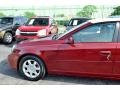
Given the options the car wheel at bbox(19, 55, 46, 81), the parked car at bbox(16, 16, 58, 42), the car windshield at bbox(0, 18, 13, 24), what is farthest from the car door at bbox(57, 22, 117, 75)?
the car windshield at bbox(0, 18, 13, 24)

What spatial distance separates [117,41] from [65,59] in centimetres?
121

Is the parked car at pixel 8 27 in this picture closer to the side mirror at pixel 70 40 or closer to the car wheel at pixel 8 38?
the car wheel at pixel 8 38

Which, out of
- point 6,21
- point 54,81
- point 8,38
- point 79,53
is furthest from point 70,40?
point 6,21

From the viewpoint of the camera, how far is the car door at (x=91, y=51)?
19.0 ft

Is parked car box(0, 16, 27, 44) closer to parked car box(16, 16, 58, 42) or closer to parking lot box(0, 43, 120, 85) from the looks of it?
parked car box(16, 16, 58, 42)

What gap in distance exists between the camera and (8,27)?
13445 millimetres

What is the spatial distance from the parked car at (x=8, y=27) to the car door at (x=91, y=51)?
733 centimetres

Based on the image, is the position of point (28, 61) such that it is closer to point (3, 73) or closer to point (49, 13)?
point (3, 73)

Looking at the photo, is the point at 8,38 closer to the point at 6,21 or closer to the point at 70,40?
the point at 6,21

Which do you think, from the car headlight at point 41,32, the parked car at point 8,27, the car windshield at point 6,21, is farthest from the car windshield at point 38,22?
the car windshield at point 6,21

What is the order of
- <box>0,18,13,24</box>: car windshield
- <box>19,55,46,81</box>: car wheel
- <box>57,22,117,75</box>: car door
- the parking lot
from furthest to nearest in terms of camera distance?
<box>0,18,13,24</box>: car windshield
<box>19,55,46,81</box>: car wheel
the parking lot
<box>57,22,117,75</box>: car door

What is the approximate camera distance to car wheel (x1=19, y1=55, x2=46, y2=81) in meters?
6.42

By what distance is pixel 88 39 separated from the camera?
5988mm
